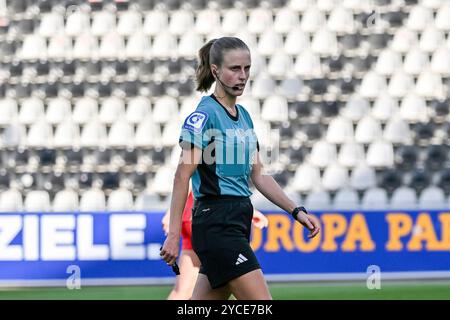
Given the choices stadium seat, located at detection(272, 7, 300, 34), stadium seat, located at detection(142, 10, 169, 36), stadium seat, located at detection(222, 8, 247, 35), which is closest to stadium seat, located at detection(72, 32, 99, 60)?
stadium seat, located at detection(142, 10, 169, 36)

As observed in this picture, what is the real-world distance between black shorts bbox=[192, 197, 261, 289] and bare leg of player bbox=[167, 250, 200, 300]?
190cm

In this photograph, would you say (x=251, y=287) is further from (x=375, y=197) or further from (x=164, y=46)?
(x=164, y=46)

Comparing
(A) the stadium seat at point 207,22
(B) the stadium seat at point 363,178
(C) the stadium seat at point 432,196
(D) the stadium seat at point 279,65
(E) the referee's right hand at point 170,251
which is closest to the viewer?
(E) the referee's right hand at point 170,251

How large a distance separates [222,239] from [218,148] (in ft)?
1.36

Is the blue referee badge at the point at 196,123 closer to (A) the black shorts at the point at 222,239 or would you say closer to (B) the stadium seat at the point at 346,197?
(A) the black shorts at the point at 222,239

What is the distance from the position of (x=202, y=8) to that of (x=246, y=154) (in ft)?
34.0

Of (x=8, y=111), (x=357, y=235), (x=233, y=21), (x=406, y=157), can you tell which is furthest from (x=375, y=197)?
(x=8, y=111)

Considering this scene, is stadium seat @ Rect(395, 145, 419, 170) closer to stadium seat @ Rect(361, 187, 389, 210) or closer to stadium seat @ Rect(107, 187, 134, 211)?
stadium seat @ Rect(361, 187, 389, 210)

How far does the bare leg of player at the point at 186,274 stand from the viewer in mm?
6605

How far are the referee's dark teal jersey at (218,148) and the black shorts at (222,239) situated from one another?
62 mm

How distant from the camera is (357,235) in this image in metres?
11.4

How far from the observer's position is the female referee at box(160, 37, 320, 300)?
461 cm

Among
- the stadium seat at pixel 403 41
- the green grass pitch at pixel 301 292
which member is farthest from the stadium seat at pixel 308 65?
the green grass pitch at pixel 301 292
